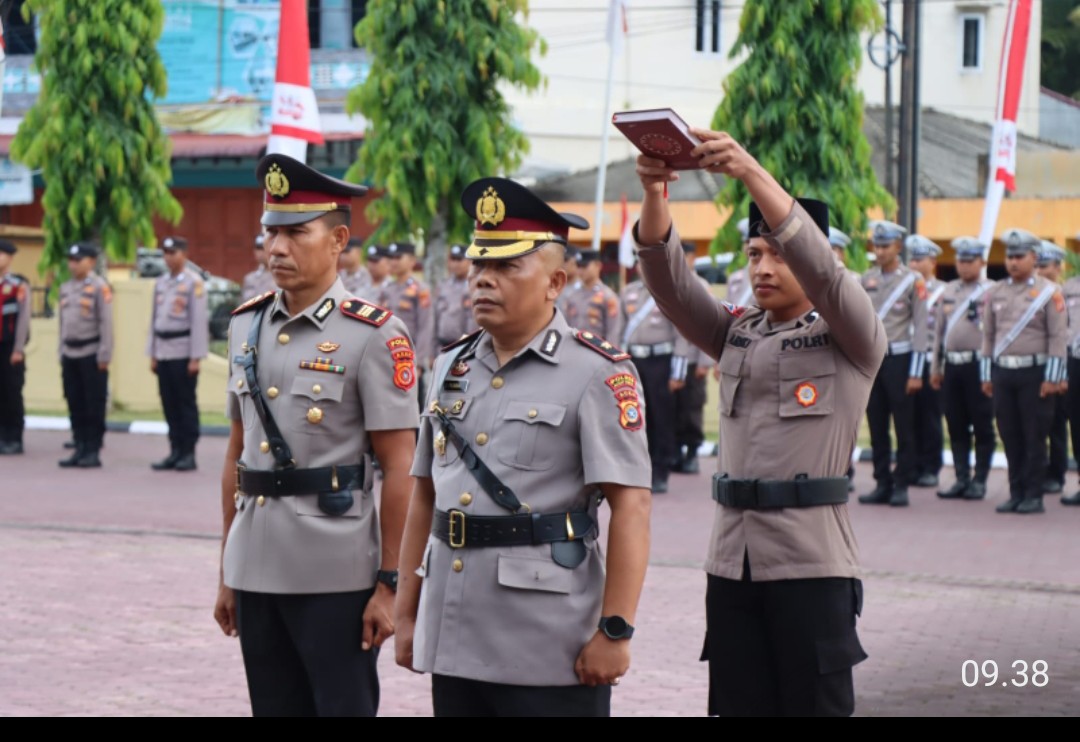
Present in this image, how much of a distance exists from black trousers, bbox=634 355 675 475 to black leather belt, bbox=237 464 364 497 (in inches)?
396

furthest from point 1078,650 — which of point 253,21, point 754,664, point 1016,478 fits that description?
point 253,21

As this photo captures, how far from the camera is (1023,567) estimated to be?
34.9 ft

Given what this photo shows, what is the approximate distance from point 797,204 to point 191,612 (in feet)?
17.4

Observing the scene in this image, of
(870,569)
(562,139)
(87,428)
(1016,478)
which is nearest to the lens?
(870,569)

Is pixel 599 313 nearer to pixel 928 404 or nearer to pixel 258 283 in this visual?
pixel 928 404

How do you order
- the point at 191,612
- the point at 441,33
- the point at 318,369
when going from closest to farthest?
the point at 318,369, the point at 191,612, the point at 441,33

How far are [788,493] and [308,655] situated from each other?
4.55 feet

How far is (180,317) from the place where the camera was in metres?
15.6

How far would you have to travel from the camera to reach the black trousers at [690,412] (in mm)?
16062

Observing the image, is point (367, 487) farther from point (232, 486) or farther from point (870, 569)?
point (870, 569)

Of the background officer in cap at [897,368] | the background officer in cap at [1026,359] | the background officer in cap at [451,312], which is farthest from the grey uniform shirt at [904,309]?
the background officer in cap at [451,312]

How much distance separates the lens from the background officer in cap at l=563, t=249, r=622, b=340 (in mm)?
15414

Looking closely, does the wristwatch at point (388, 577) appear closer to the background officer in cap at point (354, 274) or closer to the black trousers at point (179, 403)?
the background officer in cap at point (354, 274)

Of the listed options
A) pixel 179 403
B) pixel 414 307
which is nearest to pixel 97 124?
pixel 179 403
